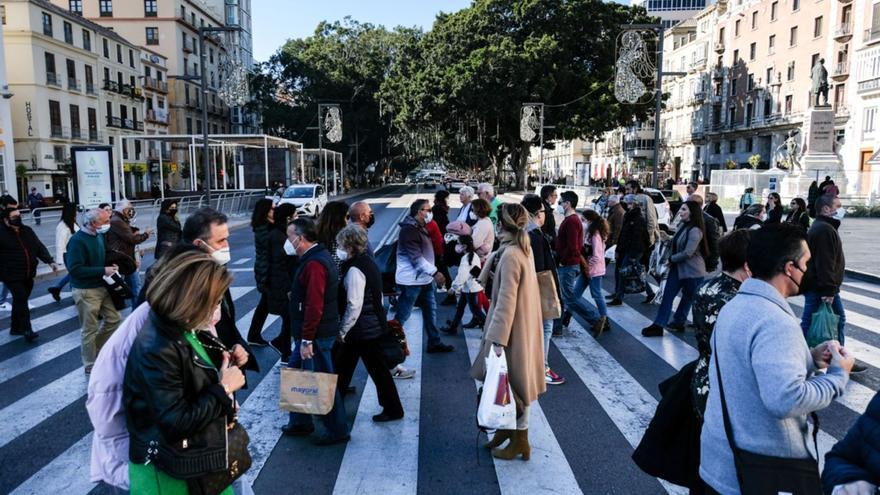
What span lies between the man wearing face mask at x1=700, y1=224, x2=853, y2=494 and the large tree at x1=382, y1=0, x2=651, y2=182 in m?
35.1

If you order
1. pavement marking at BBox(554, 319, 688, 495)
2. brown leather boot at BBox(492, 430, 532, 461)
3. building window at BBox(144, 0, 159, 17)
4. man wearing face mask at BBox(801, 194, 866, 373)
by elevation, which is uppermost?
building window at BBox(144, 0, 159, 17)

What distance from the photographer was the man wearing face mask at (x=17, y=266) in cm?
727

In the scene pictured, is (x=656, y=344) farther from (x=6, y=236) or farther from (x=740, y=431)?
(x=6, y=236)

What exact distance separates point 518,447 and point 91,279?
4.49m

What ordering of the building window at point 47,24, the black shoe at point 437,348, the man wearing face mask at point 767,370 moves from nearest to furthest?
the man wearing face mask at point 767,370, the black shoe at point 437,348, the building window at point 47,24

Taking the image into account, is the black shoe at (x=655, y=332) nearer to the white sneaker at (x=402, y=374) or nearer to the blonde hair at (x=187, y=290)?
the white sneaker at (x=402, y=374)

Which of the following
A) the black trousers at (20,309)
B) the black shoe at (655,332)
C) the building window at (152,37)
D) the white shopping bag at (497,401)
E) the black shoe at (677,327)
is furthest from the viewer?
the building window at (152,37)

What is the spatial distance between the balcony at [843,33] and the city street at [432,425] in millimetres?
42695

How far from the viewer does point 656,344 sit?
7.16 metres

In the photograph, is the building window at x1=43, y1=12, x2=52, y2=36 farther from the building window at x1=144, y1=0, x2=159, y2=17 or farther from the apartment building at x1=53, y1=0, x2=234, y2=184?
the building window at x1=144, y1=0, x2=159, y2=17

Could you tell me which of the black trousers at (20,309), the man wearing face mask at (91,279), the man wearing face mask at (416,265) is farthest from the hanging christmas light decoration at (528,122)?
the man wearing face mask at (91,279)

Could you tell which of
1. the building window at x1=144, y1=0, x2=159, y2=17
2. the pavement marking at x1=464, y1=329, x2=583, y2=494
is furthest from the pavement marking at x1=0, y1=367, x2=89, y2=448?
the building window at x1=144, y1=0, x2=159, y2=17

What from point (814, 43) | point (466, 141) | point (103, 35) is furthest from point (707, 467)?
point (103, 35)

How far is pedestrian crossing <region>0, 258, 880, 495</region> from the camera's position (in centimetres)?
401
